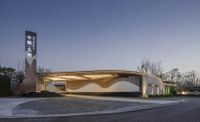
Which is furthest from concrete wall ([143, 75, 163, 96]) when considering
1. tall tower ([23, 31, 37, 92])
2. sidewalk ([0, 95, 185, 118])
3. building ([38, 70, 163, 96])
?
sidewalk ([0, 95, 185, 118])

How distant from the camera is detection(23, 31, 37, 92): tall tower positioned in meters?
44.1

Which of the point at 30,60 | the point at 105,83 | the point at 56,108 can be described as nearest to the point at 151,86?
the point at 105,83

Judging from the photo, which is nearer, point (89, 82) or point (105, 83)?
point (105, 83)

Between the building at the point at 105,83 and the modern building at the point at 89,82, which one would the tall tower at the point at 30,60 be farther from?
the building at the point at 105,83

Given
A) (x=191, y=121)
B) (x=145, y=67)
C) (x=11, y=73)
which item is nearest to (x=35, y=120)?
(x=191, y=121)

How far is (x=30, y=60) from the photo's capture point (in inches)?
1750

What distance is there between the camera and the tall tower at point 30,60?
44094mm

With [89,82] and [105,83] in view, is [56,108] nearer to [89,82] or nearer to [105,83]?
[105,83]

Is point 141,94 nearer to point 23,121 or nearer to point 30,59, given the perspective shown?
point 30,59

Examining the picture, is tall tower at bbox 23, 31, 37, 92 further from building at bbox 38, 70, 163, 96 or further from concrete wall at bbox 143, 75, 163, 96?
concrete wall at bbox 143, 75, 163, 96


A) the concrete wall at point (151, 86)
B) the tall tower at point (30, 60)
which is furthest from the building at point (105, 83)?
the tall tower at point (30, 60)

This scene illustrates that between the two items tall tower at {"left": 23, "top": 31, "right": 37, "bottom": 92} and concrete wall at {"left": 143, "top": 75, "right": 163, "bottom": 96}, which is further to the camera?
concrete wall at {"left": 143, "top": 75, "right": 163, "bottom": 96}

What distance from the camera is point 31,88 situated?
148 ft

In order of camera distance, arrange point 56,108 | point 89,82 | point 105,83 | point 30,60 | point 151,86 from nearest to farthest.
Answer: point 56,108 < point 30,60 < point 151,86 < point 105,83 < point 89,82
